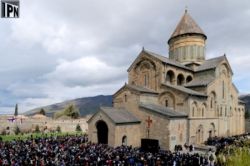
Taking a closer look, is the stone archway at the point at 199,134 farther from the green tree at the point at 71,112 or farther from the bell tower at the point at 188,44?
the green tree at the point at 71,112

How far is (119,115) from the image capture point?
29.4m

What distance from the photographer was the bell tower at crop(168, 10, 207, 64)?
42312mm

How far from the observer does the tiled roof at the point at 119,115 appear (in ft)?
91.8

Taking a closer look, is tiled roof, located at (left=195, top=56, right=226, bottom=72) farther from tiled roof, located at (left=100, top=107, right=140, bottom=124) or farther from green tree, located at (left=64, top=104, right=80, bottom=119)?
green tree, located at (left=64, top=104, right=80, bottom=119)

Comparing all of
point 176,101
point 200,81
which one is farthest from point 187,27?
point 176,101

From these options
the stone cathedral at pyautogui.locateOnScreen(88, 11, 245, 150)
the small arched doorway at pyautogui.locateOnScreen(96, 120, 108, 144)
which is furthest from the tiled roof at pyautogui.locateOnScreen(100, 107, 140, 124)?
the small arched doorway at pyautogui.locateOnScreen(96, 120, 108, 144)

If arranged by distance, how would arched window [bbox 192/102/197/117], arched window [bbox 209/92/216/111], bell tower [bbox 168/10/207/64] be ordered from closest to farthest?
1. arched window [bbox 192/102/197/117]
2. arched window [bbox 209/92/216/111]
3. bell tower [bbox 168/10/207/64]

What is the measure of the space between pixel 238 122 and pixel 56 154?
107 feet

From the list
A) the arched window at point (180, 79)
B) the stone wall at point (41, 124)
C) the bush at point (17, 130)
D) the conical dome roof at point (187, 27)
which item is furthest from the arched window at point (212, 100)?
the bush at point (17, 130)

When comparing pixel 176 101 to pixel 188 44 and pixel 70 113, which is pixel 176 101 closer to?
pixel 188 44

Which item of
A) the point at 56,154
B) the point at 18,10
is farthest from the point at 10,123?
the point at 18,10

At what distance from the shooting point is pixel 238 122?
4350cm

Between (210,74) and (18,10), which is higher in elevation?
(18,10)

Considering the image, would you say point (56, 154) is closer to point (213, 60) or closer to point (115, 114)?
point (115, 114)
